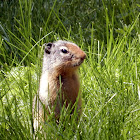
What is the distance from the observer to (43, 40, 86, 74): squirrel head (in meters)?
2.99

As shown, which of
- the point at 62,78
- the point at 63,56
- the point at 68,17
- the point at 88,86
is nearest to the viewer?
the point at 62,78

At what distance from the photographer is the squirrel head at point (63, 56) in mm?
2986

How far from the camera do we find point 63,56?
313 centimetres

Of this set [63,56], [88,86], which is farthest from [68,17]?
[63,56]

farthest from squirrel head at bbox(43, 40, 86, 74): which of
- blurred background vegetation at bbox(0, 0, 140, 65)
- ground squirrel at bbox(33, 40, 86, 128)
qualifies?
blurred background vegetation at bbox(0, 0, 140, 65)

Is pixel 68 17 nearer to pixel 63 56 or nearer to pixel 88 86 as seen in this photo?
pixel 88 86

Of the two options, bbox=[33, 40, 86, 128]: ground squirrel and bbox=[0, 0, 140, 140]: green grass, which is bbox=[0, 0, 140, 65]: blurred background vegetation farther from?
bbox=[33, 40, 86, 128]: ground squirrel

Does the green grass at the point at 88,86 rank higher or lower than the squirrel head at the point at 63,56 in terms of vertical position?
lower

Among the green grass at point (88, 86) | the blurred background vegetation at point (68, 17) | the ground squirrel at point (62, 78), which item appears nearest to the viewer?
the green grass at point (88, 86)

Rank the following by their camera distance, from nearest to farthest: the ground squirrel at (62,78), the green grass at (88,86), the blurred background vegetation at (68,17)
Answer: the green grass at (88,86), the ground squirrel at (62,78), the blurred background vegetation at (68,17)

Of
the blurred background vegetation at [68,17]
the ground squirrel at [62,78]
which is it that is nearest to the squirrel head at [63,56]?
the ground squirrel at [62,78]

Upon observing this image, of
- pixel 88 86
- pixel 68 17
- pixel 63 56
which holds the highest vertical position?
pixel 63 56

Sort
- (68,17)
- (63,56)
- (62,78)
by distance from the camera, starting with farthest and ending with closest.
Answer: (68,17) → (63,56) → (62,78)

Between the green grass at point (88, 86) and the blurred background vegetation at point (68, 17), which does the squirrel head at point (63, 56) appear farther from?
the blurred background vegetation at point (68, 17)
